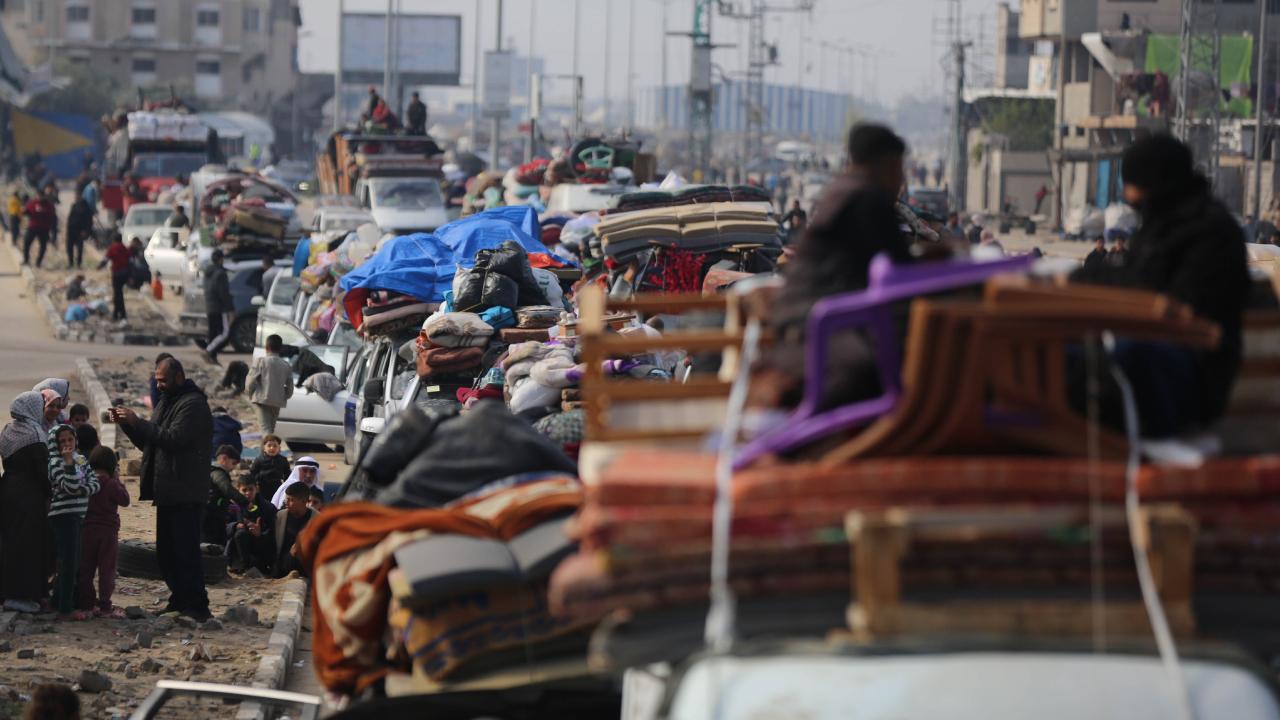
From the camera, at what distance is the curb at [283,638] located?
10875 mm

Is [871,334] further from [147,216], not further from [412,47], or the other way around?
[412,47]

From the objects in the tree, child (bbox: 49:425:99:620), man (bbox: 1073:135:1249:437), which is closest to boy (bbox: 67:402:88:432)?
child (bbox: 49:425:99:620)

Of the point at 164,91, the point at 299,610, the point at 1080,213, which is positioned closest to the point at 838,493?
the point at 299,610

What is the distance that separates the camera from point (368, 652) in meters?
6.43

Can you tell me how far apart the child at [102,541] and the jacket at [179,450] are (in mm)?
209

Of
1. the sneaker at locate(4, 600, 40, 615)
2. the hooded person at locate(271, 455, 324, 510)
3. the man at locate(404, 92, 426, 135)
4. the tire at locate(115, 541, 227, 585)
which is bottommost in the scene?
the tire at locate(115, 541, 227, 585)

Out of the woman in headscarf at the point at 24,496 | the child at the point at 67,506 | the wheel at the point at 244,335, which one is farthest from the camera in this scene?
the wheel at the point at 244,335

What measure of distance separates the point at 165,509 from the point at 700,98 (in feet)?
217

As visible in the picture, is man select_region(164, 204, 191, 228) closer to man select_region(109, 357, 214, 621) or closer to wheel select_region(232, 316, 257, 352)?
wheel select_region(232, 316, 257, 352)

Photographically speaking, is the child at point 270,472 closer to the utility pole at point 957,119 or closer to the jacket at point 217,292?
the jacket at point 217,292

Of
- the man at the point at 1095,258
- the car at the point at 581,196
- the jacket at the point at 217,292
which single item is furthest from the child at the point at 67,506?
the car at the point at 581,196

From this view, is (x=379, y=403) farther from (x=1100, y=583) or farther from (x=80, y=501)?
(x=1100, y=583)

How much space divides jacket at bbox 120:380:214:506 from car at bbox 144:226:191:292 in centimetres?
2599

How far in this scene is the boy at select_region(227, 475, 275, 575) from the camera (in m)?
14.7
